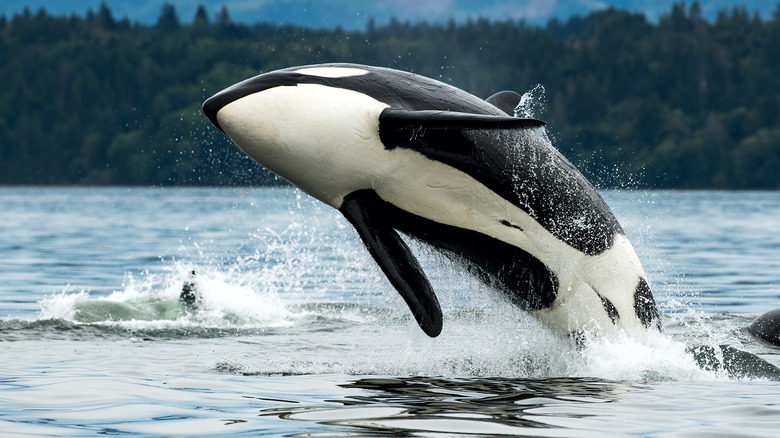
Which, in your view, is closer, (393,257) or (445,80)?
(393,257)

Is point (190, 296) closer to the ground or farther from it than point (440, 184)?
closer to the ground

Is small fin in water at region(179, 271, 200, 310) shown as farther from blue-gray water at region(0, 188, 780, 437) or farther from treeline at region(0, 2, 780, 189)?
treeline at region(0, 2, 780, 189)

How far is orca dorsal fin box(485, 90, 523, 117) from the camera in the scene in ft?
37.8

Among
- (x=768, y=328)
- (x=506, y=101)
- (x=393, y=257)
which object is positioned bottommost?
(x=768, y=328)

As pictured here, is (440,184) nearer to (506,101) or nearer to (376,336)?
(506,101)

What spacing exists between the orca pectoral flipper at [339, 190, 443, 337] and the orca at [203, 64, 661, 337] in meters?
0.01

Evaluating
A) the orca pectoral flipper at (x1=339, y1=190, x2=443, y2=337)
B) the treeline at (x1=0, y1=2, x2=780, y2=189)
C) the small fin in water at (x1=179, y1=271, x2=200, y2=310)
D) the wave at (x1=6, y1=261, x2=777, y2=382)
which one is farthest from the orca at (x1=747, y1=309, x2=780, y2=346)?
the treeline at (x1=0, y1=2, x2=780, y2=189)

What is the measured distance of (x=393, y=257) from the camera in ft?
33.2

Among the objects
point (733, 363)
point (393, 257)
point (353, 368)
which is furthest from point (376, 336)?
point (733, 363)

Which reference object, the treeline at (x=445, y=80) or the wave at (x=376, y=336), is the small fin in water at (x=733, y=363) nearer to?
the wave at (x=376, y=336)

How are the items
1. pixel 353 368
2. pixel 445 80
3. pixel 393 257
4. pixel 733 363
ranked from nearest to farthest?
pixel 393 257, pixel 733 363, pixel 353 368, pixel 445 80

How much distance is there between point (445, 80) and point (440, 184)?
105 meters

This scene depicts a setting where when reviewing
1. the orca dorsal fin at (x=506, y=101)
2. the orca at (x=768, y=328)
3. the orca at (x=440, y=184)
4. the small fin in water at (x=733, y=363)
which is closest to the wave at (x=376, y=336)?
Answer: the small fin in water at (x=733, y=363)

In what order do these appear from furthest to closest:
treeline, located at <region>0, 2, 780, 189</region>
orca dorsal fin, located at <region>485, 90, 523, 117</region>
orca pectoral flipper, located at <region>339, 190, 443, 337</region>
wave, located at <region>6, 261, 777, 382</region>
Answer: treeline, located at <region>0, 2, 780, 189</region>, orca dorsal fin, located at <region>485, 90, 523, 117</region>, wave, located at <region>6, 261, 777, 382</region>, orca pectoral flipper, located at <region>339, 190, 443, 337</region>
